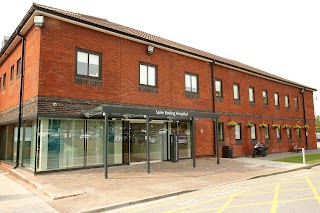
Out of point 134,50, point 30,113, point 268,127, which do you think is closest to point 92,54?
point 134,50

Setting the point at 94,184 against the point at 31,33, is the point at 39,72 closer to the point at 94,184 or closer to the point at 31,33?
the point at 31,33

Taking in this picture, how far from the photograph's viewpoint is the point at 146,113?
440 inches

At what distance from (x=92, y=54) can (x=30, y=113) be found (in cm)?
379

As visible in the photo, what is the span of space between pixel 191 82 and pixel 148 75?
3.64 metres

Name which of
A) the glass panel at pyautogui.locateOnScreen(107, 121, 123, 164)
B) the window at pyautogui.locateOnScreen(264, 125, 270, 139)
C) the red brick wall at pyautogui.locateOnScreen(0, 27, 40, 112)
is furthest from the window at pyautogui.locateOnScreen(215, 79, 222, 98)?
the red brick wall at pyautogui.locateOnScreen(0, 27, 40, 112)

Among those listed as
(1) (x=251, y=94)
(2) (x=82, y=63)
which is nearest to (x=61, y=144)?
(2) (x=82, y=63)

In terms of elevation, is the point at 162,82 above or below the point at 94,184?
above

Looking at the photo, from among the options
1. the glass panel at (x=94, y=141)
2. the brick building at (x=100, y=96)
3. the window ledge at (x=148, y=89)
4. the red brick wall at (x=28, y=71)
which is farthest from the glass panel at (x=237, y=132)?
the red brick wall at (x=28, y=71)

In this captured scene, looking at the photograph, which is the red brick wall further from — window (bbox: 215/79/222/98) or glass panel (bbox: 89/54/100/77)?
window (bbox: 215/79/222/98)

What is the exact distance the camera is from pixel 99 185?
338 inches

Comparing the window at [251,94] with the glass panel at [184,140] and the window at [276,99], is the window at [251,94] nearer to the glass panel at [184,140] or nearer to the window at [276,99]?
the window at [276,99]

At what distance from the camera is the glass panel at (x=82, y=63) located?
11.7 m

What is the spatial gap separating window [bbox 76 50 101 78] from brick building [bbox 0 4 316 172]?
0.15 feet

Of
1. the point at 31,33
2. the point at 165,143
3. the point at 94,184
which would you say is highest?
the point at 31,33
